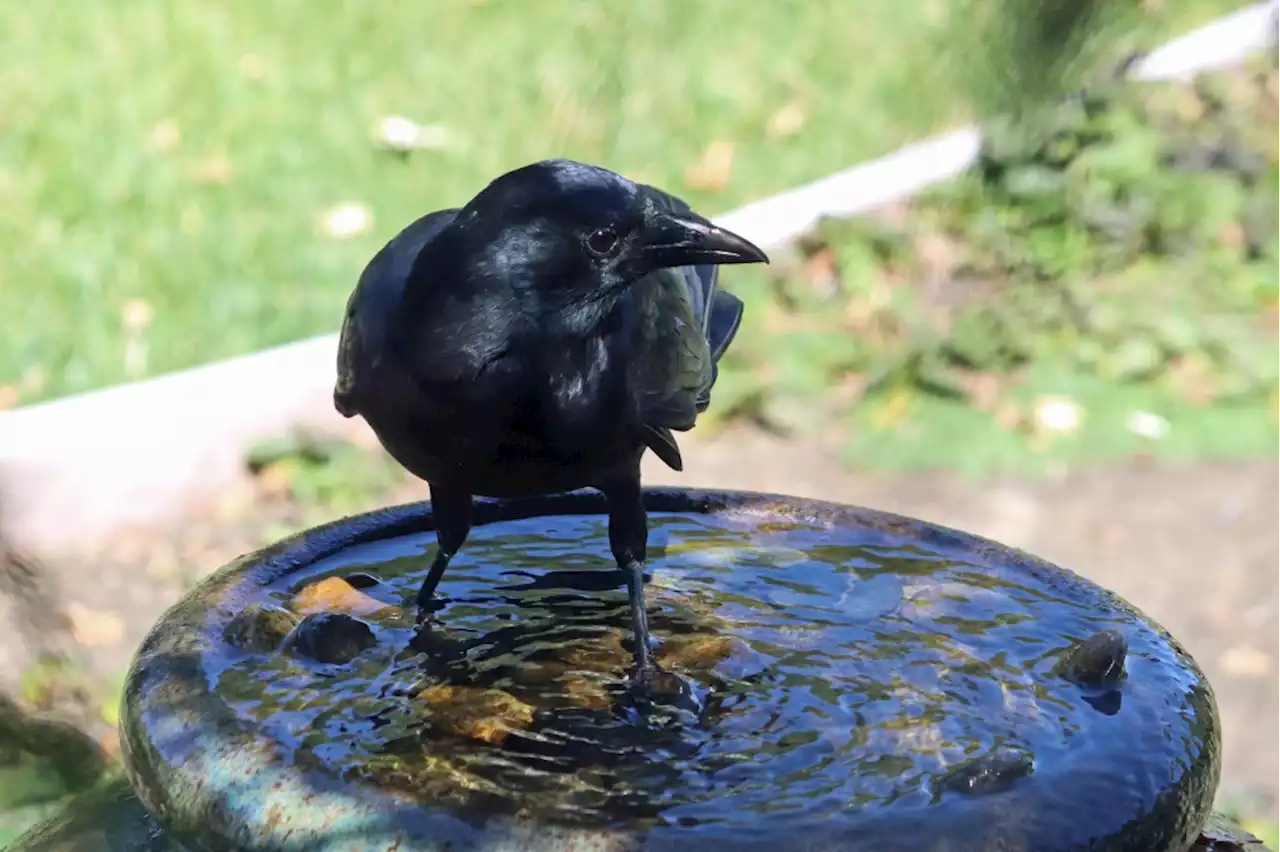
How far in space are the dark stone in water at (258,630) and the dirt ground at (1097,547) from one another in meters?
1.97

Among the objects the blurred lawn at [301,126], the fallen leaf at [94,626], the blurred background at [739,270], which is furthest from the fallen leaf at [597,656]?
the blurred lawn at [301,126]

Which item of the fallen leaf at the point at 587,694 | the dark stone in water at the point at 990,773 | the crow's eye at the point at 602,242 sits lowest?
the fallen leaf at the point at 587,694

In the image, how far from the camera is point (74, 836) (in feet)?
7.48

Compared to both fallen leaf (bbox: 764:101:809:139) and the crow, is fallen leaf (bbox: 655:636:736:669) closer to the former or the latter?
the crow

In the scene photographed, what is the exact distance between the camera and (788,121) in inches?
295

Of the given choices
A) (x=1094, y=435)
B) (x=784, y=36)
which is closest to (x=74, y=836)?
(x=1094, y=435)

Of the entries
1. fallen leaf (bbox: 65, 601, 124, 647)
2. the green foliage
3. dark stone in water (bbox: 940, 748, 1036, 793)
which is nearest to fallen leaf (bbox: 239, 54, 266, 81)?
the green foliage

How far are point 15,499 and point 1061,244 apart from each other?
4269 millimetres

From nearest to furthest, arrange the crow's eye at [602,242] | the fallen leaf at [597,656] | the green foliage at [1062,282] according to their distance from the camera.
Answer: the crow's eye at [602,242]
the fallen leaf at [597,656]
the green foliage at [1062,282]

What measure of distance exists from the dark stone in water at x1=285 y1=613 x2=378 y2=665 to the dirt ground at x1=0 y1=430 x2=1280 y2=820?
2.01 m

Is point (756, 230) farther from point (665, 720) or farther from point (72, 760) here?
point (665, 720)

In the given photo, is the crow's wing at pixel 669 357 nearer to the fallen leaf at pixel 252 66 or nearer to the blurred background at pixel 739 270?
the blurred background at pixel 739 270

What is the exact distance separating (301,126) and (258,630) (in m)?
4.81

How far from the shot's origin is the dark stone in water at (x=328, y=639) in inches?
83.0
